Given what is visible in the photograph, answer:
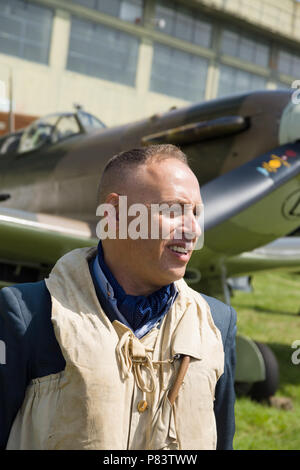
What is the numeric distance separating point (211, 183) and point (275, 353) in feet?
8.90

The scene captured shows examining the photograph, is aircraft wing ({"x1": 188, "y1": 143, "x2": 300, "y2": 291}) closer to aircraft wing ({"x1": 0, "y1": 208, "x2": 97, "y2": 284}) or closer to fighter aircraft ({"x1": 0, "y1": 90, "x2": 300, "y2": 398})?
fighter aircraft ({"x1": 0, "y1": 90, "x2": 300, "y2": 398})

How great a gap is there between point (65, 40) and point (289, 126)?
20.9 metres

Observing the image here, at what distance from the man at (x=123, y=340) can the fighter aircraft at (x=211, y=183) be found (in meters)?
2.07

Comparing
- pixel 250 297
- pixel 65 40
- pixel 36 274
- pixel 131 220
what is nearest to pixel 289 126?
pixel 36 274

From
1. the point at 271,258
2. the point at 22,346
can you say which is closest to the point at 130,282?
the point at 22,346

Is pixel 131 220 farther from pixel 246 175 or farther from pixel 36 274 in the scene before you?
pixel 36 274

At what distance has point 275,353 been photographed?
213 inches

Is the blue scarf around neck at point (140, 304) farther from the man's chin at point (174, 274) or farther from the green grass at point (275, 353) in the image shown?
→ the green grass at point (275, 353)

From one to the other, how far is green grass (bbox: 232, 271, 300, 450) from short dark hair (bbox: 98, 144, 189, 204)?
7.81ft

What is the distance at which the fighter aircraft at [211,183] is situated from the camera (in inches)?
138

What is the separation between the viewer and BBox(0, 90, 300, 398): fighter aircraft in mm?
3496
